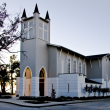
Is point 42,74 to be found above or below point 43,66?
below

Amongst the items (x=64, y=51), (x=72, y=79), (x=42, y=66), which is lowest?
(x=72, y=79)

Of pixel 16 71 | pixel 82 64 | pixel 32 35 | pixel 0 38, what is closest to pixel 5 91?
pixel 16 71

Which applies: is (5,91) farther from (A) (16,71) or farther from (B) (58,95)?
(B) (58,95)

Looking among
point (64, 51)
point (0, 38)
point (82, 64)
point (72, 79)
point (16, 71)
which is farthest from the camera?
point (16, 71)

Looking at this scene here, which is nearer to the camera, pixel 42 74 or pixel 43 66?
pixel 43 66

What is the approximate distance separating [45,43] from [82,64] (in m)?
13.5

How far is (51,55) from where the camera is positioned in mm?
34562

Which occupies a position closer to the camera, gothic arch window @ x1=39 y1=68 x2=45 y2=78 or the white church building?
the white church building

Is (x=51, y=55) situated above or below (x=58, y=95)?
above

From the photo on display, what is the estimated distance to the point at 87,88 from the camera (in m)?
34.3

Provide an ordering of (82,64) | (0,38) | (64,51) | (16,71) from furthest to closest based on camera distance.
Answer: (16,71)
(82,64)
(64,51)
(0,38)

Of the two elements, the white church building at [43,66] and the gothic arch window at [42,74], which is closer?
the white church building at [43,66]

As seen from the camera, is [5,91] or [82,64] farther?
[5,91]

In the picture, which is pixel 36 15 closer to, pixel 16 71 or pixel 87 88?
pixel 87 88
